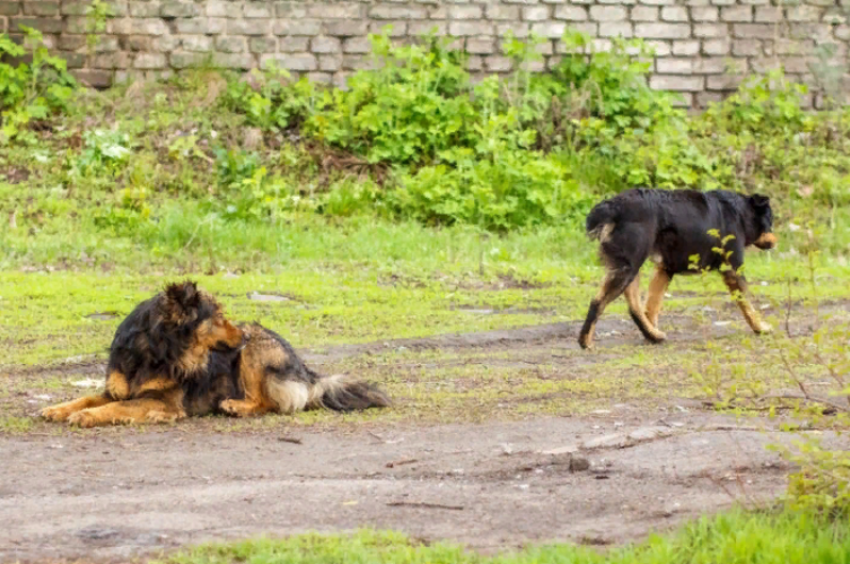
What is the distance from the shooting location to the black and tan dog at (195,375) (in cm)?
713

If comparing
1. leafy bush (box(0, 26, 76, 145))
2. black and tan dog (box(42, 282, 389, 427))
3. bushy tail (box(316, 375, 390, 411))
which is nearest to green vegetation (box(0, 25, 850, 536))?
leafy bush (box(0, 26, 76, 145))

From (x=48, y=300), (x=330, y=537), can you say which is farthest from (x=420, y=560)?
(x=48, y=300)

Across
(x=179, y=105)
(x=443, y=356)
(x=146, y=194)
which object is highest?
(x=179, y=105)

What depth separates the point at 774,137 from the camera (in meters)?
17.9

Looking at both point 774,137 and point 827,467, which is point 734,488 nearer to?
point 827,467

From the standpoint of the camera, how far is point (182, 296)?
23.2 feet

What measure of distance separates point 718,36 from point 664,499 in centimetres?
1420

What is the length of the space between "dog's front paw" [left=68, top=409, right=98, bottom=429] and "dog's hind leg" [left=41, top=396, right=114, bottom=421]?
0.24 feet

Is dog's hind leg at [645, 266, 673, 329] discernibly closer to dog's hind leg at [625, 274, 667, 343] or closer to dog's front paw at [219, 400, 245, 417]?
dog's hind leg at [625, 274, 667, 343]

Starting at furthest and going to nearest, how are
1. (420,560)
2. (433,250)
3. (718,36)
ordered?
1. (718,36)
2. (433,250)
3. (420,560)

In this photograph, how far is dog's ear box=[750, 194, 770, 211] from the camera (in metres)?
10.7

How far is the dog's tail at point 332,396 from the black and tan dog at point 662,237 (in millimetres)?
2710

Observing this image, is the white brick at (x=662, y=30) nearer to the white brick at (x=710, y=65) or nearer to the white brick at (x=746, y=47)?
the white brick at (x=710, y=65)

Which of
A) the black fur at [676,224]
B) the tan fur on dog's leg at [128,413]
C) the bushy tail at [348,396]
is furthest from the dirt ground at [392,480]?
the black fur at [676,224]
